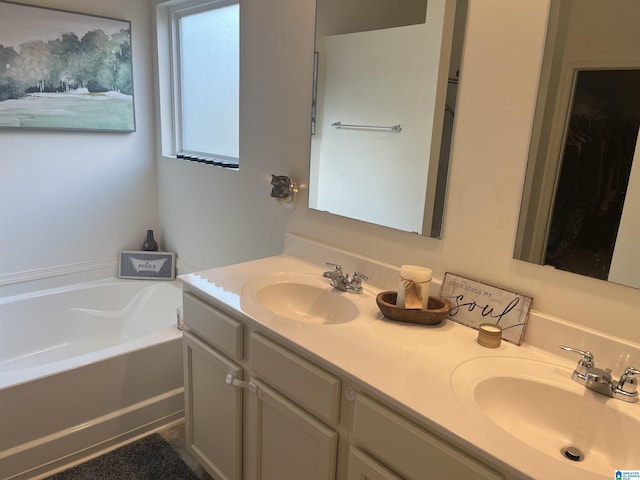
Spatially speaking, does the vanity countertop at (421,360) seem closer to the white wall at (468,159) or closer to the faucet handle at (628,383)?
the faucet handle at (628,383)

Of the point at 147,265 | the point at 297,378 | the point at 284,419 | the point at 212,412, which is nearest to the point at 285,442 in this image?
the point at 284,419

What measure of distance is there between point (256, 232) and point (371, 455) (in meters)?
1.35

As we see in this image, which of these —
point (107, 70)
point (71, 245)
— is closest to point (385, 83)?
point (107, 70)

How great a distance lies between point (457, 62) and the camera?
1.38 m

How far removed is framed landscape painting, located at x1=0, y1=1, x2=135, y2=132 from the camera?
2.36 meters

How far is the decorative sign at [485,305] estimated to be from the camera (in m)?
1.30

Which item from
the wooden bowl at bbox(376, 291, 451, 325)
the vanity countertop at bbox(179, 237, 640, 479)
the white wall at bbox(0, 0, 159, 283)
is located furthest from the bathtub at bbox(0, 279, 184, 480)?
the wooden bowl at bbox(376, 291, 451, 325)

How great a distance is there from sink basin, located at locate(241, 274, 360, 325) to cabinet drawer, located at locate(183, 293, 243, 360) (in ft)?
0.43

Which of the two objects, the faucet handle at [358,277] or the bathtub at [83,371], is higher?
the faucet handle at [358,277]

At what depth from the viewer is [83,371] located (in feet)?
6.38

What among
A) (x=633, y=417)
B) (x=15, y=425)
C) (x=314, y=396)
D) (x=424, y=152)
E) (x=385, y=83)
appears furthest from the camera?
(x=15, y=425)

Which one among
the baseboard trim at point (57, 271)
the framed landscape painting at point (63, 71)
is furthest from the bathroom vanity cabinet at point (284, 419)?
the framed landscape painting at point (63, 71)

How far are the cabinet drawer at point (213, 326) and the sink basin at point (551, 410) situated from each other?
0.70 metres

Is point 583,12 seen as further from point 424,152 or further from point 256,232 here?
point 256,232
